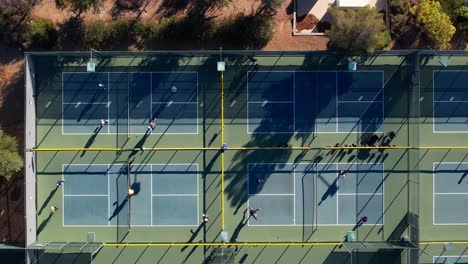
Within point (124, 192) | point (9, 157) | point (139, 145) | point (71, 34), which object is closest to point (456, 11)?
point (139, 145)

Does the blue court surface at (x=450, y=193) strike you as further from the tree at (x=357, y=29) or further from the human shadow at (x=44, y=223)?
the human shadow at (x=44, y=223)

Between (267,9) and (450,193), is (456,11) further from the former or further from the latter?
(267,9)

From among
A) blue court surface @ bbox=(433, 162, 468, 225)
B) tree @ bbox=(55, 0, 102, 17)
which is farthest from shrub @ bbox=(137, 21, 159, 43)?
blue court surface @ bbox=(433, 162, 468, 225)

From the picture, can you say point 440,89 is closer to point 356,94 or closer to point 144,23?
point 356,94

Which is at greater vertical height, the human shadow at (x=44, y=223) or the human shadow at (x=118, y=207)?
the human shadow at (x=118, y=207)

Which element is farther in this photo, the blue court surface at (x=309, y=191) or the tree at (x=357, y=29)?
the blue court surface at (x=309, y=191)

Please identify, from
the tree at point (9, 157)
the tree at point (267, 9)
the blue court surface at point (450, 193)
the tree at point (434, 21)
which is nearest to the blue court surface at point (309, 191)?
the blue court surface at point (450, 193)

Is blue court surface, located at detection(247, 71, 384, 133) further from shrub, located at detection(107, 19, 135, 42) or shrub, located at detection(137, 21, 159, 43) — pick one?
shrub, located at detection(107, 19, 135, 42)
